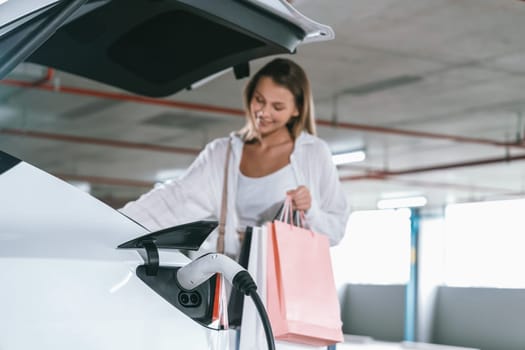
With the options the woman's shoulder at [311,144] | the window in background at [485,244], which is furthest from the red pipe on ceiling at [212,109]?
the woman's shoulder at [311,144]

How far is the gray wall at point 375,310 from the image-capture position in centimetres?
1773

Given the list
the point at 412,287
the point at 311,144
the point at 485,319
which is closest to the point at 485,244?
the point at 412,287

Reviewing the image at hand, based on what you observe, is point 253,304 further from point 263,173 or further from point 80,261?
point 80,261

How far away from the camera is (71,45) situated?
191 cm

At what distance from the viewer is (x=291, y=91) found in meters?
2.36

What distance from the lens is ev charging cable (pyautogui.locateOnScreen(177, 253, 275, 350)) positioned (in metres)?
1.26

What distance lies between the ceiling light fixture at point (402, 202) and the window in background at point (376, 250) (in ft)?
2.26

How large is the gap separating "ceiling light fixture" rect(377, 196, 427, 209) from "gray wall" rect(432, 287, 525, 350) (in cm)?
385

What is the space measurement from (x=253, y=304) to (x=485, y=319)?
830cm

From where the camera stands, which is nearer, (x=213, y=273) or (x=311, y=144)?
(x=213, y=273)

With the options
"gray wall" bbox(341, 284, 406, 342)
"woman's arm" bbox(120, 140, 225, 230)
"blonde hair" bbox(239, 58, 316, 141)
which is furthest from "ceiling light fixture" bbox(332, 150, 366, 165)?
"woman's arm" bbox(120, 140, 225, 230)

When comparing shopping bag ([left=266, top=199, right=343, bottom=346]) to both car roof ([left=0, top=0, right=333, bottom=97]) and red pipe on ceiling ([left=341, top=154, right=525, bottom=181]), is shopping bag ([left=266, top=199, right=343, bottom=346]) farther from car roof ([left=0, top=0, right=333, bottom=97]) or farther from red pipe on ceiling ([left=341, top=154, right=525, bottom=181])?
red pipe on ceiling ([left=341, top=154, right=525, bottom=181])

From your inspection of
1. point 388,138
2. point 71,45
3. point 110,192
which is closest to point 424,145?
point 388,138

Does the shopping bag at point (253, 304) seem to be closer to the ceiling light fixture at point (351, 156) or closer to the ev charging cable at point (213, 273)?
the ev charging cable at point (213, 273)
